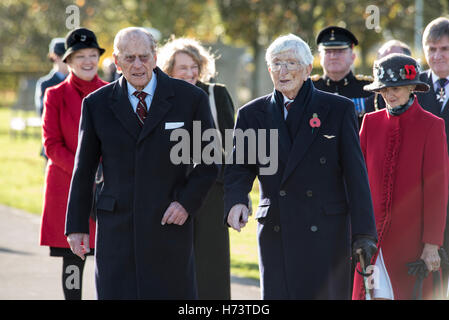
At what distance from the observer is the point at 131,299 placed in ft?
15.8

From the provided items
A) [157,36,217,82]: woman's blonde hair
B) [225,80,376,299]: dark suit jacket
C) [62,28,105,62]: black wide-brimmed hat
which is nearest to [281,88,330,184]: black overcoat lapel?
[225,80,376,299]: dark suit jacket

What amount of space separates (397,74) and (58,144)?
2.71 meters

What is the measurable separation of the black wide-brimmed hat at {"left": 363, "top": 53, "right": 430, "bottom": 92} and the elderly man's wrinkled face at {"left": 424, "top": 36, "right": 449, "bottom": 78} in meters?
0.87

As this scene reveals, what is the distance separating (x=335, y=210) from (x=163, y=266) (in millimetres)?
1043

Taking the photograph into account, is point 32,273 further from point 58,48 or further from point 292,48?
point 292,48

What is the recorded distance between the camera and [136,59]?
4922mm

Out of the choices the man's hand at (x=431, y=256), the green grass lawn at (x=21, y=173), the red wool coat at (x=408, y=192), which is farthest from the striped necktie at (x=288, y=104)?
the green grass lawn at (x=21, y=173)

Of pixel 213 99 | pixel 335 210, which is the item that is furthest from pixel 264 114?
pixel 213 99

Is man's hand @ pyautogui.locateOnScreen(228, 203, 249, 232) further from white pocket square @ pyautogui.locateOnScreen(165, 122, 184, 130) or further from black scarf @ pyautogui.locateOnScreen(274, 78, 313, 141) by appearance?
white pocket square @ pyautogui.locateOnScreen(165, 122, 184, 130)

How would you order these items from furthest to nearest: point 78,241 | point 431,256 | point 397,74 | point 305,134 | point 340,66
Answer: point 340,66 → point 397,74 → point 431,256 → point 78,241 → point 305,134

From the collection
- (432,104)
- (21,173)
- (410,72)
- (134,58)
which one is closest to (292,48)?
(134,58)

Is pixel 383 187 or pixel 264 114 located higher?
pixel 264 114
